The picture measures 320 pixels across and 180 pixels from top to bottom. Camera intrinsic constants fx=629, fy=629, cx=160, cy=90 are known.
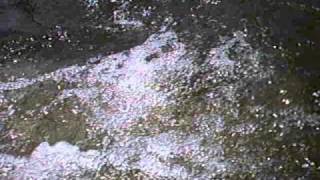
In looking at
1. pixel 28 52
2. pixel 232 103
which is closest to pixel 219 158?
pixel 232 103

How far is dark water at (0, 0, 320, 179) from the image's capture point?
206cm

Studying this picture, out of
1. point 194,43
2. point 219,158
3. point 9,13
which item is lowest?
point 219,158

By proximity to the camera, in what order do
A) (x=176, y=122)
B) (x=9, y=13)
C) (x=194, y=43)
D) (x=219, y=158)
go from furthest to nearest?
(x=9, y=13), (x=194, y=43), (x=176, y=122), (x=219, y=158)

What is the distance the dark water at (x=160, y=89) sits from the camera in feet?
6.77

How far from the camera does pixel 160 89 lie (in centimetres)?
233

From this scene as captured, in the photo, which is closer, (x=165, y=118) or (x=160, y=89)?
(x=165, y=118)

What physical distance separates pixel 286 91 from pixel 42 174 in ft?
2.93

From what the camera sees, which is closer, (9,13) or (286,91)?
(286,91)

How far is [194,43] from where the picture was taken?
2.52 metres

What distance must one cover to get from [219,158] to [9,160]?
703 millimetres

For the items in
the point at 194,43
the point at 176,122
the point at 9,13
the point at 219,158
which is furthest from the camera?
the point at 9,13

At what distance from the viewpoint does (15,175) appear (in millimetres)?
2066

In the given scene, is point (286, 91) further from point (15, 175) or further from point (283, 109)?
point (15, 175)

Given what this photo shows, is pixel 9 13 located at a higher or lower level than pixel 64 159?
higher
